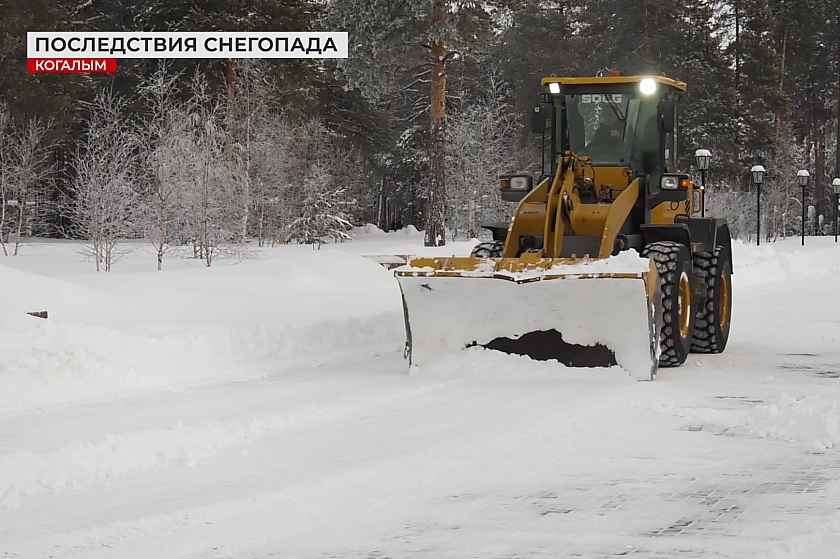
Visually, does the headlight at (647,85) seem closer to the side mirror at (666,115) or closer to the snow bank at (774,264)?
the side mirror at (666,115)

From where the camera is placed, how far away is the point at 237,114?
31.2 metres

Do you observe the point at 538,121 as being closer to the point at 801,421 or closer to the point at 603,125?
the point at 603,125

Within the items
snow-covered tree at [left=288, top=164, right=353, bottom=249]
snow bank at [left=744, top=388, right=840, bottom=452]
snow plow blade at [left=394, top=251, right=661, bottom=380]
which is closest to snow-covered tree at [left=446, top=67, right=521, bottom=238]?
snow-covered tree at [left=288, top=164, right=353, bottom=249]

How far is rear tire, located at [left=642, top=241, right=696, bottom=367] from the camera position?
9844 millimetres

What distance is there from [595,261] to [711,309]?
2.68m

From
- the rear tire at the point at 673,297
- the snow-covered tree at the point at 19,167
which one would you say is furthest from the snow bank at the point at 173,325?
the snow-covered tree at the point at 19,167

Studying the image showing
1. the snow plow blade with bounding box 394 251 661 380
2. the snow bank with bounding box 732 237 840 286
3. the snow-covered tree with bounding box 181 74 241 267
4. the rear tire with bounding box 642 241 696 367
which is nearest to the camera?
the snow plow blade with bounding box 394 251 661 380

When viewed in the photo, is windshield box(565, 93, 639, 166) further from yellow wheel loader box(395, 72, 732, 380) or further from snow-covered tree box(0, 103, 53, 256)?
snow-covered tree box(0, 103, 53, 256)

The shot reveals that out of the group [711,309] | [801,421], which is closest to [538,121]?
[711,309]

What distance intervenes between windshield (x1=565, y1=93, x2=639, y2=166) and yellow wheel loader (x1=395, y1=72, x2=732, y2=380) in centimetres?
1

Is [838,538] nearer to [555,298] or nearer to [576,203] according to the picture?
[555,298]

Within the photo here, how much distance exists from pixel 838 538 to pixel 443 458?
230 cm

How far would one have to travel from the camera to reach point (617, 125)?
11.2 metres

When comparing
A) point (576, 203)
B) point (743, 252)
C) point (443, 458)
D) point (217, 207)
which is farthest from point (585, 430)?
point (743, 252)
